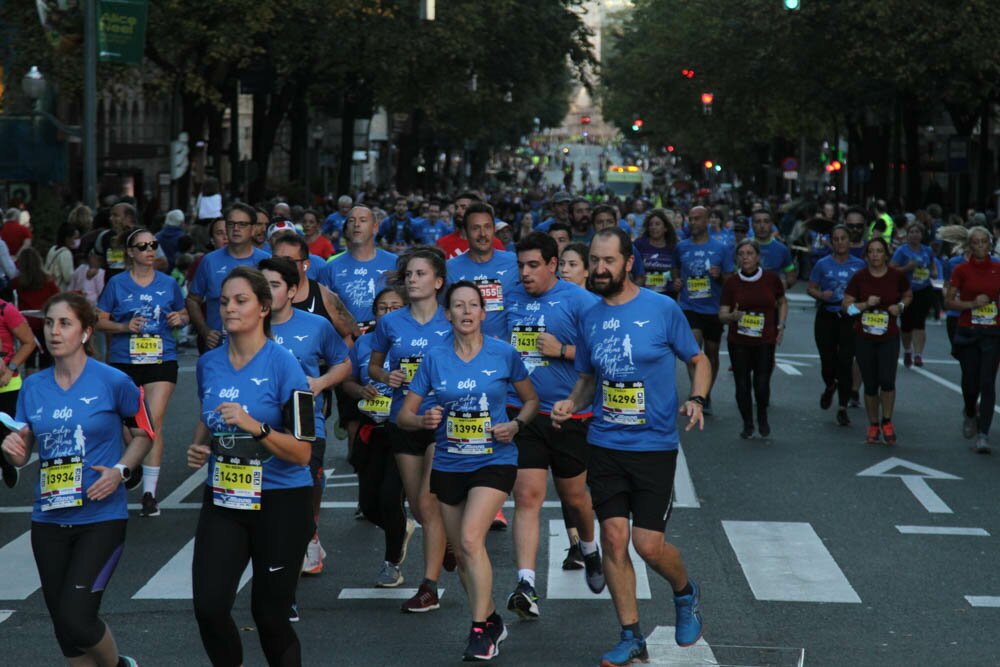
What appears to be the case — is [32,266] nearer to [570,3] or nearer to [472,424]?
[472,424]

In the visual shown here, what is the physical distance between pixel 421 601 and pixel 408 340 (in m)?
1.29

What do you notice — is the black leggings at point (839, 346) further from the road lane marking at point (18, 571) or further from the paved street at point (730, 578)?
the road lane marking at point (18, 571)

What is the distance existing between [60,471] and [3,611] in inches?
102

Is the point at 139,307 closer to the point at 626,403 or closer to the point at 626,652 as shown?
the point at 626,403

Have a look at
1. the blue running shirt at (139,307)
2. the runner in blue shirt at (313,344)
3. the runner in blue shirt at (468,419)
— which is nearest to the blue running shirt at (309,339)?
the runner in blue shirt at (313,344)

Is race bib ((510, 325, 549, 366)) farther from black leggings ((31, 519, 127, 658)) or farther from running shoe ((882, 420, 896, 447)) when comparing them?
running shoe ((882, 420, 896, 447))

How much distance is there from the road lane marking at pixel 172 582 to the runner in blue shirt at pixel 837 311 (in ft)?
24.7

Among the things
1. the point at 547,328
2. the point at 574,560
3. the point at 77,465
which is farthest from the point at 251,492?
the point at 574,560

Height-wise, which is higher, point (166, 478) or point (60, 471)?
point (60, 471)

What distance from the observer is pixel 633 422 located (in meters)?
7.93

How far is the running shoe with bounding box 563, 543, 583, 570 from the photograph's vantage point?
1017 centimetres

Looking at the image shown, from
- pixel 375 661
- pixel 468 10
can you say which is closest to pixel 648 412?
pixel 375 661

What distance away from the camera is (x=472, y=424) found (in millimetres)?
8141

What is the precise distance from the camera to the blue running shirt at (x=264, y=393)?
673cm
